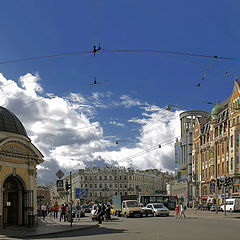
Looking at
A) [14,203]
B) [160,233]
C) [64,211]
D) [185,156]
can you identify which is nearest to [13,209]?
[14,203]

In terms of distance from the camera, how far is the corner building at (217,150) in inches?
2980

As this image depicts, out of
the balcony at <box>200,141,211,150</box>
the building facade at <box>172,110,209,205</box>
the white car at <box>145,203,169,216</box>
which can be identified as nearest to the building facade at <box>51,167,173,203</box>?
the building facade at <box>172,110,209,205</box>

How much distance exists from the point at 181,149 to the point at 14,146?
9342 centimetres

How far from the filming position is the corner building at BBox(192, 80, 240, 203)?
7569 cm

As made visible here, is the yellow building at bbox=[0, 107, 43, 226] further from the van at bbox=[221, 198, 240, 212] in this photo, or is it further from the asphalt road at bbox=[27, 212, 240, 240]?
the van at bbox=[221, 198, 240, 212]

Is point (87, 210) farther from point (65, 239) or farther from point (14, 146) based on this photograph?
point (65, 239)

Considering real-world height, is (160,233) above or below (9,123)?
below

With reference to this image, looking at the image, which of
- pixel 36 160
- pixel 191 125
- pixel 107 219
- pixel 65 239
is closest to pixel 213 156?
pixel 191 125

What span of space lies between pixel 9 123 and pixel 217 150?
64441 millimetres

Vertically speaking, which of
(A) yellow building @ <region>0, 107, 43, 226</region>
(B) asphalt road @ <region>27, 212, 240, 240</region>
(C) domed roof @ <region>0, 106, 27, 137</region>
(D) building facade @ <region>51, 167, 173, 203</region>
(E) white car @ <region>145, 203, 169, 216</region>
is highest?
(C) domed roof @ <region>0, 106, 27, 137</region>

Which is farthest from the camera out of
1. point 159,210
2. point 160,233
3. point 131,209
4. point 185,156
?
point 185,156

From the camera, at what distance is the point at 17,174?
28516 millimetres

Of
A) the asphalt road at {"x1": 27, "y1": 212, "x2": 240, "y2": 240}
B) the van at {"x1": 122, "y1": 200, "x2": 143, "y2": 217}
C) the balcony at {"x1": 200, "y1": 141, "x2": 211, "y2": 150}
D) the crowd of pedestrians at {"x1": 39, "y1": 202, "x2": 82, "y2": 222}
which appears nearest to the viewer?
the asphalt road at {"x1": 27, "y1": 212, "x2": 240, "y2": 240}

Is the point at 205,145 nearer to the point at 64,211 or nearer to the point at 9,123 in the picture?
the point at 64,211
